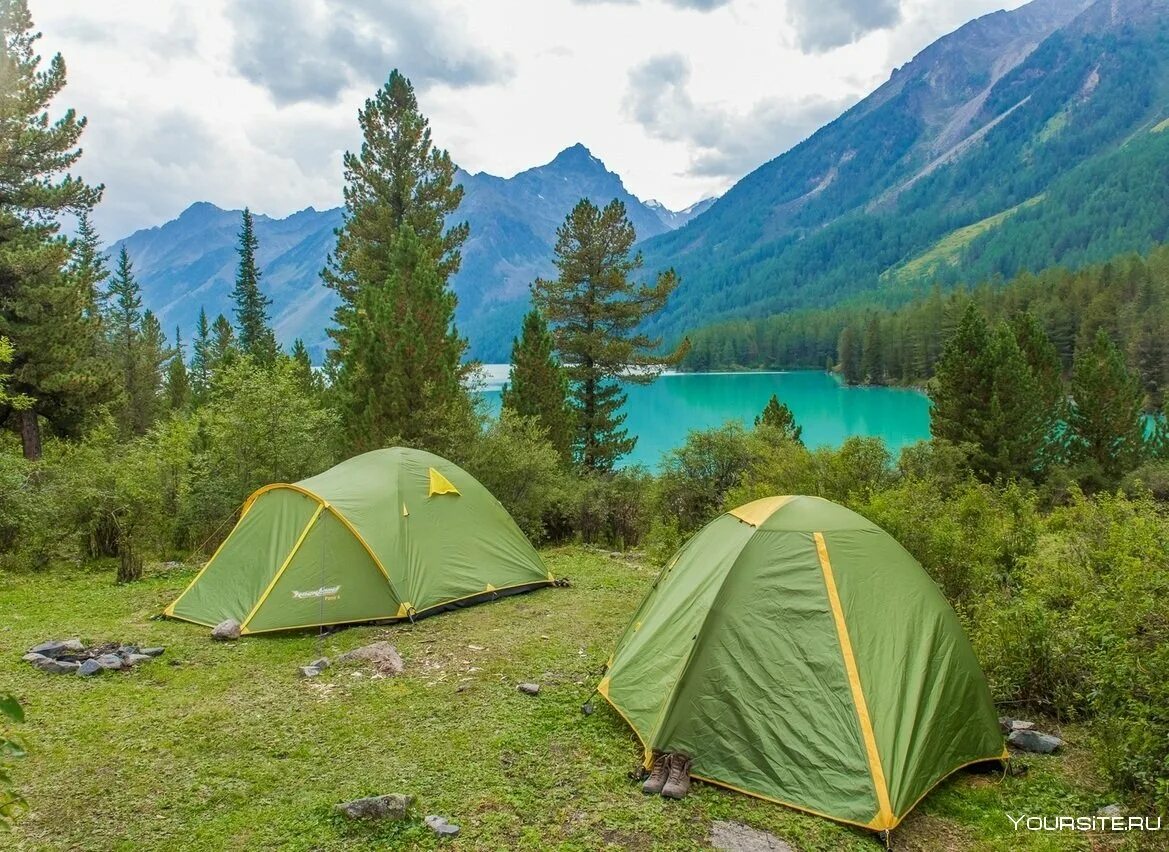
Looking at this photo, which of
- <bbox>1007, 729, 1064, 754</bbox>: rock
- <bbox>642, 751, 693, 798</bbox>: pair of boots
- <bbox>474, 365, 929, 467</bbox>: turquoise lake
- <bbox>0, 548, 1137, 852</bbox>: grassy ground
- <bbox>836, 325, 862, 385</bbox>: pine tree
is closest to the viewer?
<bbox>0, 548, 1137, 852</bbox>: grassy ground

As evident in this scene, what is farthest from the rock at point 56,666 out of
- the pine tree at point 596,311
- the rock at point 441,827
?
the pine tree at point 596,311

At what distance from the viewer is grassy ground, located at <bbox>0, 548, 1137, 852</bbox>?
179 inches

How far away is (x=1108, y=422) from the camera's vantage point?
3017 centimetres

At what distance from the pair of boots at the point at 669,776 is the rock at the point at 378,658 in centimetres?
333

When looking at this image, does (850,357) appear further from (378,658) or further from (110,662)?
(110,662)

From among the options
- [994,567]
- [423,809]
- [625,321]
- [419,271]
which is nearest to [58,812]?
[423,809]

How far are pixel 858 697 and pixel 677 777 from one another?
1404 millimetres

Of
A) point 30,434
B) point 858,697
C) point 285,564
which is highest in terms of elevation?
point 30,434

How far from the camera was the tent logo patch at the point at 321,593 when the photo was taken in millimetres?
8727

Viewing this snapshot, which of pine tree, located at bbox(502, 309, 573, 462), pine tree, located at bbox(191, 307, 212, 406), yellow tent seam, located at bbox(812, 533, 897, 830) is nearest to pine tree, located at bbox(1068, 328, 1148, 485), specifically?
pine tree, located at bbox(502, 309, 573, 462)

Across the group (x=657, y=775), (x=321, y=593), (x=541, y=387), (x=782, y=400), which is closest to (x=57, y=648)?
(x=321, y=593)

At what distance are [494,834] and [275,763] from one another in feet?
6.65

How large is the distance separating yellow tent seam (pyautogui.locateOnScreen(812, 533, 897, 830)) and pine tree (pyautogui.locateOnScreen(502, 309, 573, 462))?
55.0ft

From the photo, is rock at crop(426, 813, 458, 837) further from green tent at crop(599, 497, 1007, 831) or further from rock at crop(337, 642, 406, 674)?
rock at crop(337, 642, 406, 674)
